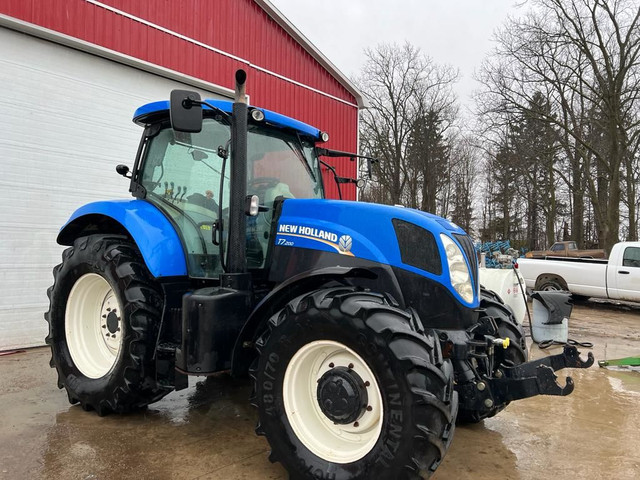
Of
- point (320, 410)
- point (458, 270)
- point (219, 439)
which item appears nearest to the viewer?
point (320, 410)

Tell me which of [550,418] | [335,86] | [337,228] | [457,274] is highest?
[335,86]

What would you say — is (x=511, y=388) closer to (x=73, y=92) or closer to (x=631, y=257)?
(x=73, y=92)

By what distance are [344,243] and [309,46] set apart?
8238 millimetres

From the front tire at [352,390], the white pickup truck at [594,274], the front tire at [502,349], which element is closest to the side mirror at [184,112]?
the front tire at [352,390]

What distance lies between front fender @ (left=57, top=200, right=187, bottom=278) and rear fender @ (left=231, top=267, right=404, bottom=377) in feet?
2.78

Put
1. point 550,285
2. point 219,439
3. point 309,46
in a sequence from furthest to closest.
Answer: point 550,285, point 309,46, point 219,439

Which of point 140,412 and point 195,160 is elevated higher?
point 195,160

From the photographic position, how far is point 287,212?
3.56 meters

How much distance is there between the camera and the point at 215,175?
3.78m

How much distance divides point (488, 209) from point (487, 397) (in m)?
43.5

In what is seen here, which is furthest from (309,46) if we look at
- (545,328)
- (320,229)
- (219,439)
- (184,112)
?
(219,439)

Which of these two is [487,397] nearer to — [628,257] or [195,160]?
[195,160]

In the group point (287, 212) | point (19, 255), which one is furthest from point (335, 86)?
point (287, 212)

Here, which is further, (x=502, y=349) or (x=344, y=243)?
(x=502, y=349)
